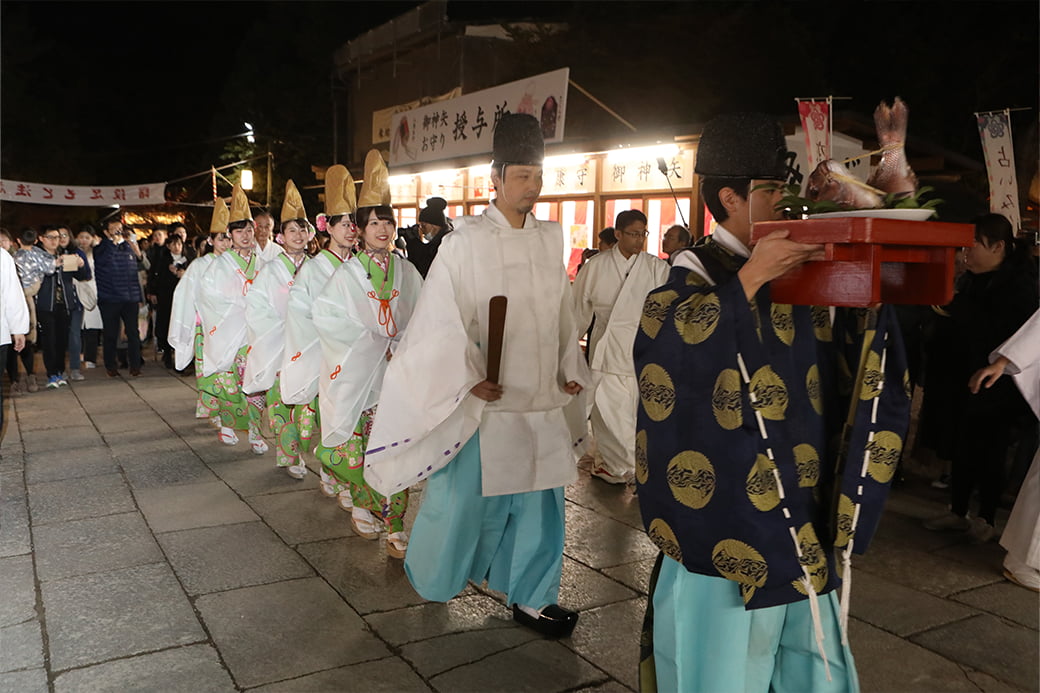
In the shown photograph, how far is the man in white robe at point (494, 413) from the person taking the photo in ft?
12.0

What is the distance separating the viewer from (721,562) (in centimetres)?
201

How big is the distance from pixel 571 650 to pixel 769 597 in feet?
5.99

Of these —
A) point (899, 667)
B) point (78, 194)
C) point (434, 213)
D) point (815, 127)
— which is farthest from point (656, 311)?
point (78, 194)

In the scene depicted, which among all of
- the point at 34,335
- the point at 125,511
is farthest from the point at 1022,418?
the point at 34,335

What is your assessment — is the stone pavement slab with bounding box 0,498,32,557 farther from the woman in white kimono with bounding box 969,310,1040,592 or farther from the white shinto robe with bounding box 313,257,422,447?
the woman in white kimono with bounding box 969,310,1040,592

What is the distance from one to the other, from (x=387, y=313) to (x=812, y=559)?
343 cm

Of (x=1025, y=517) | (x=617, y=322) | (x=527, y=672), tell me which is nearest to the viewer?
(x=527, y=672)

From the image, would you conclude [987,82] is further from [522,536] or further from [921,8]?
[522,536]

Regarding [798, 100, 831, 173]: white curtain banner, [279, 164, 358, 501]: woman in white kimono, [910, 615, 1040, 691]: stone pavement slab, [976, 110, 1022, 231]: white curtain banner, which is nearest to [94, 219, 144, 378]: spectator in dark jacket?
[279, 164, 358, 501]: woman in white kimono

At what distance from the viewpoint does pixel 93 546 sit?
193 inches

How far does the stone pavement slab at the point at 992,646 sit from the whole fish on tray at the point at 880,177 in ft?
8.01

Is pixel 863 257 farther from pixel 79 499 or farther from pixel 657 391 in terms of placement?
pixel 79 499

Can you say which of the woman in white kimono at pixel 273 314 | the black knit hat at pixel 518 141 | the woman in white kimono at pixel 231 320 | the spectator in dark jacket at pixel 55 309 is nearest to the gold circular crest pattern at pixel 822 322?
the black knit hat at pixel 518 141

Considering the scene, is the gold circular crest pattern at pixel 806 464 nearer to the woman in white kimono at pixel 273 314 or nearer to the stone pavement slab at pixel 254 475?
the stone pavement slab at pixel 254 475
